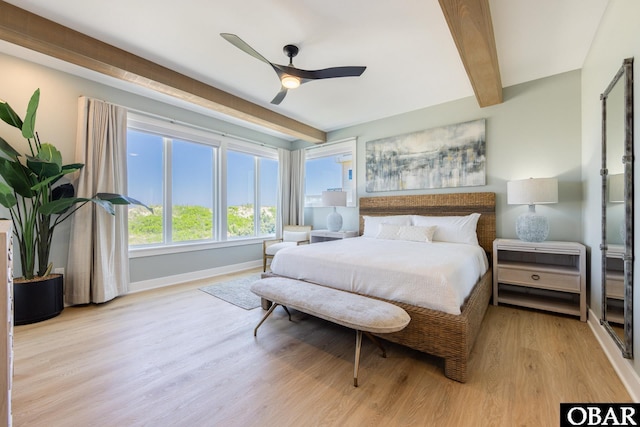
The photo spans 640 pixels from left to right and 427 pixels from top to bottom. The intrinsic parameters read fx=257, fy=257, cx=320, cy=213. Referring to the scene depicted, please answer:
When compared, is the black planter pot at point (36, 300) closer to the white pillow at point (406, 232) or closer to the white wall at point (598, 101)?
the white pillow at point (406, 232)

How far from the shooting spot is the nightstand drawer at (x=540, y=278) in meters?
2.54

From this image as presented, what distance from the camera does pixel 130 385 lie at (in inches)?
64.1

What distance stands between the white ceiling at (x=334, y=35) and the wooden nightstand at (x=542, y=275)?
6.47 ft

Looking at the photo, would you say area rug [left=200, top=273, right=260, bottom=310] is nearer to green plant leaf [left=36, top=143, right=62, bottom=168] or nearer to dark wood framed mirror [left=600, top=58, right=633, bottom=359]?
green plant leaf [left=36, top=143, right=62, bottom=168]

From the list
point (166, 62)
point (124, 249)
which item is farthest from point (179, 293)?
point (166, 62)

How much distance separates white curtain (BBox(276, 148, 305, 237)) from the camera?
5.36 meters

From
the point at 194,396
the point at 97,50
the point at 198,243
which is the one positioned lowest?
the point at 194,396

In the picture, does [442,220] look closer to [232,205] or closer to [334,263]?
[334,263]

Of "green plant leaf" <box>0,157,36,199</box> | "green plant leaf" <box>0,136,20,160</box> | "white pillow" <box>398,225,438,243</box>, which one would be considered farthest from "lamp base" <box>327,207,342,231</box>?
"green plant leaf" <box>0,136,20,160</box>

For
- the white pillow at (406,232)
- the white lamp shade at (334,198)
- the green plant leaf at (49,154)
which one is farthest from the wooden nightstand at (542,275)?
the green plant leaf at (49,154)

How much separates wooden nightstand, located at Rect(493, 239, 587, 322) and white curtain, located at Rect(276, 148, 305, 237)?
3.56 meters

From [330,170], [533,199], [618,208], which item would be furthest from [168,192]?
[618,208]

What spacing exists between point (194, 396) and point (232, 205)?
11.6ft

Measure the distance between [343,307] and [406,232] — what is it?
1956mm
